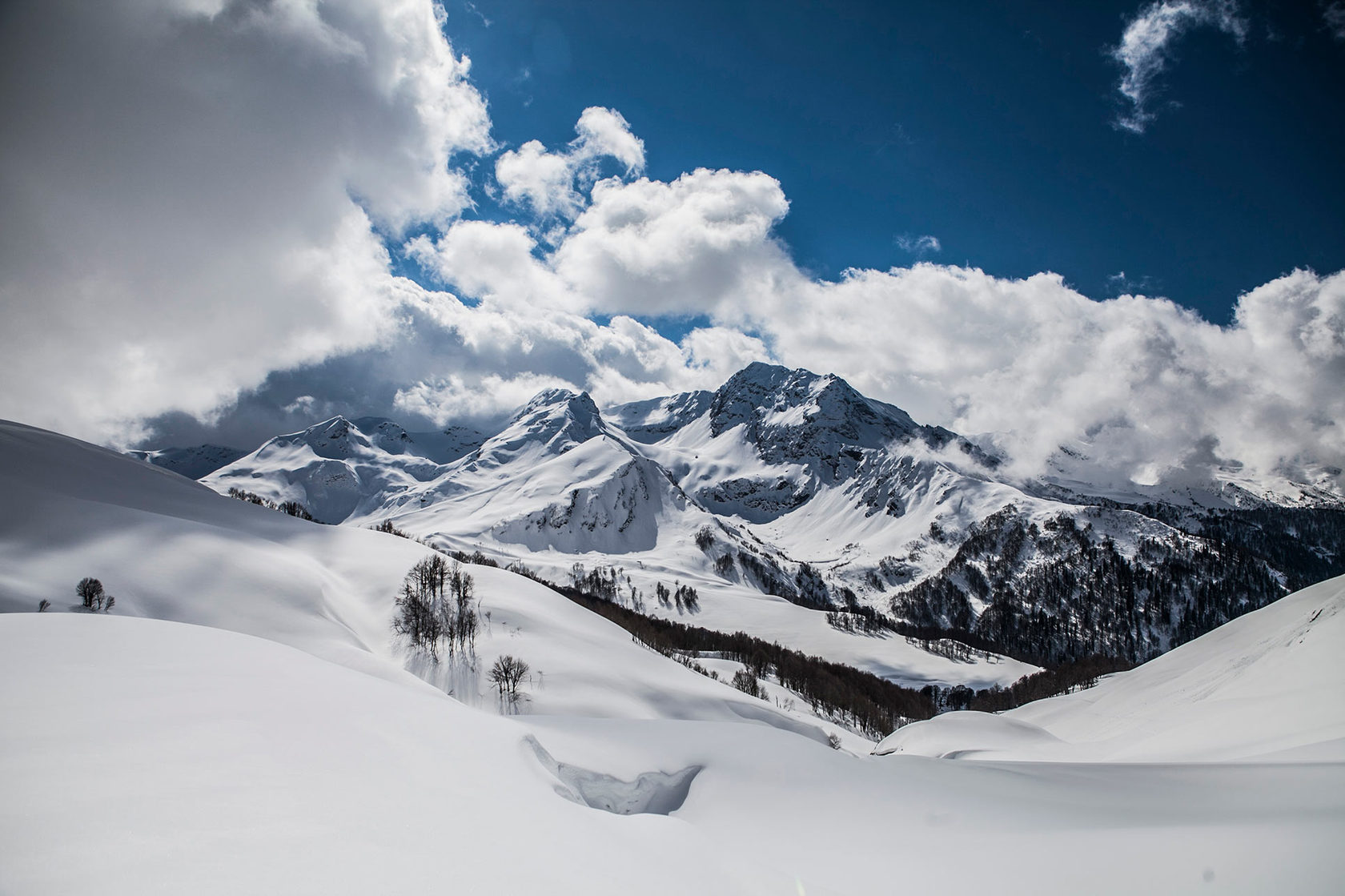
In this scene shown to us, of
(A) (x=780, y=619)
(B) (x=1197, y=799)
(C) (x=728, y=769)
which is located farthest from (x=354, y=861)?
(A) (x=780, y=619)

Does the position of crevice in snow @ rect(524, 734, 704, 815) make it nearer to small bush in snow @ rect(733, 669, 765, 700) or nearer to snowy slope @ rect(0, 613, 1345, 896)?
snowy slope @ rect(0, 613, 1345, 896)

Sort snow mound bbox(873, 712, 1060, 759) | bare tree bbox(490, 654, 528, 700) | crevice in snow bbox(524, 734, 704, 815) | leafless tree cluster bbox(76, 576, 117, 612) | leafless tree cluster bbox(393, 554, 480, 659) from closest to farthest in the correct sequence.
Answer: crevice in snow bbox(524, 734, 704, 815) → leafless tree cluster bbox(76, 576, 117, 612) → snow mound bbox(873, 712, 1060, 759) → bare tree bbox(490, 654, 528, 700) → leafless tree cluster bbox(393, 554, 480, 659)

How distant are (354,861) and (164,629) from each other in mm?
13091

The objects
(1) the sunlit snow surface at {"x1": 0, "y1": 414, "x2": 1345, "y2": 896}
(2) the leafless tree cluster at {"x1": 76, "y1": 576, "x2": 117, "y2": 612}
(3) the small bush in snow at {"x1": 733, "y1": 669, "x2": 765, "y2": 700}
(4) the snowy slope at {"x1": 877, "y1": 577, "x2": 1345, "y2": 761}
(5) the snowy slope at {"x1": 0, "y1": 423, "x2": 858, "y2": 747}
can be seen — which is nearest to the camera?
(1) the sunlit snow surface at {"x1": 0, "y1": 414, "x2": 1345, "y2": 896}

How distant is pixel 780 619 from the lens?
602ft

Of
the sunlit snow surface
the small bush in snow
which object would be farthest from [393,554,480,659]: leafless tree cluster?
the small bush in snow

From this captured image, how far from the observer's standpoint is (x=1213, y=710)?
81.0 feet

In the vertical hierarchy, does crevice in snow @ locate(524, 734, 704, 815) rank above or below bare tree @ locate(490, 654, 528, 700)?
above

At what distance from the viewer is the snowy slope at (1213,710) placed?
18.6m

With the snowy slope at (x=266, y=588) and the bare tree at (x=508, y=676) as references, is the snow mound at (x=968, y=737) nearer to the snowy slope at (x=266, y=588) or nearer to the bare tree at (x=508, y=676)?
the snowy slope at (x=266, y=588)

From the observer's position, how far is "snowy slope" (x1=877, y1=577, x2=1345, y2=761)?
732 inches

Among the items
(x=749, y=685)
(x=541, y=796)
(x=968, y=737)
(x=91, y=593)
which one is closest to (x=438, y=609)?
(x=91, y=593)

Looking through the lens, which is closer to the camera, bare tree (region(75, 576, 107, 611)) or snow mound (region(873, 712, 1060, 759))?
bare tree (region(75, 576, 107, 611))

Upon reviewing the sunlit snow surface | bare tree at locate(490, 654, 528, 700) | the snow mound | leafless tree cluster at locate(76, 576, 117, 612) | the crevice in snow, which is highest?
leafless tree cluster at locate(76, 576, 117, 612)
